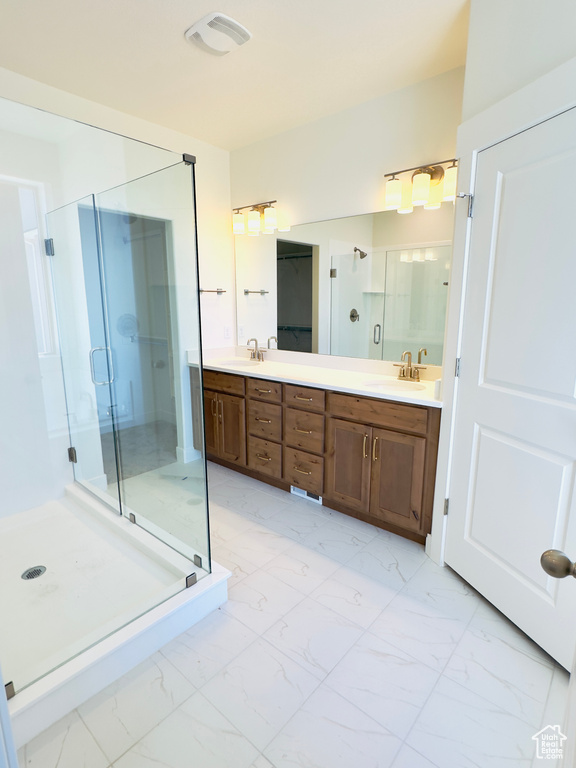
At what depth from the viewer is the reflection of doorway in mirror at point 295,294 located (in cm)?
308

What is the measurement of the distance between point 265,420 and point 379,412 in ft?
2.99

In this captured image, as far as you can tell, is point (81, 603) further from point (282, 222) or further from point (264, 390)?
point (282, 222)

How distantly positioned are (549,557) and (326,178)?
2.80 m

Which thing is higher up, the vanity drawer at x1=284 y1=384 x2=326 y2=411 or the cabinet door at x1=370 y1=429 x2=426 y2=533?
the vanity drawer at x1=284 y1=384 x2=326 y2=411

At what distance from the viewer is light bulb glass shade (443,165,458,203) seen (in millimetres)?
2172

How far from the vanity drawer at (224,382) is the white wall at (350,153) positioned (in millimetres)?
1308

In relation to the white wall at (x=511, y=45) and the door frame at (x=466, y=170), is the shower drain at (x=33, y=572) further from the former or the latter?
the white wall at (x=511, y=45)

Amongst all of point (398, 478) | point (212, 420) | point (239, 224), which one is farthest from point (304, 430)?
point (239, 224)

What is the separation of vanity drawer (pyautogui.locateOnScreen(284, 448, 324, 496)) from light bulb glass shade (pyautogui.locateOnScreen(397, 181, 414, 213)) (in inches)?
64.6

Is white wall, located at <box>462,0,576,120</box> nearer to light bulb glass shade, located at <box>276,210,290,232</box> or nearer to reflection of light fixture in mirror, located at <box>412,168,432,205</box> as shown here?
reflection of light fixture in mirror, located at <box>412,168,432,205</box>

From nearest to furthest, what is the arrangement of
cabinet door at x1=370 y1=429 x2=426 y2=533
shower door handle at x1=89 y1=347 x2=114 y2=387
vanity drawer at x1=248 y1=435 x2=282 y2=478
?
cabinet door at x1=370 y1=429 x2=426 y2=533 < shower door handle at x1=89 y1=347 x2=114 y2=387 < vanity drawer at x1=248 y1=435 x2=282 y2=478

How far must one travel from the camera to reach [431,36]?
1.90 metres

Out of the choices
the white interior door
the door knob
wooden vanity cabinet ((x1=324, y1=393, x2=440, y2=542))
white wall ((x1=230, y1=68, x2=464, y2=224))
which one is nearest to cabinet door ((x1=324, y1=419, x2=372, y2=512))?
wooden vanity cabinet ((x1=324, y1=393, x2=440, y2=542))

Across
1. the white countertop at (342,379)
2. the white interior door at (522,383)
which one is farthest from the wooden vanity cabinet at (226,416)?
the white interior door at (522,383)
